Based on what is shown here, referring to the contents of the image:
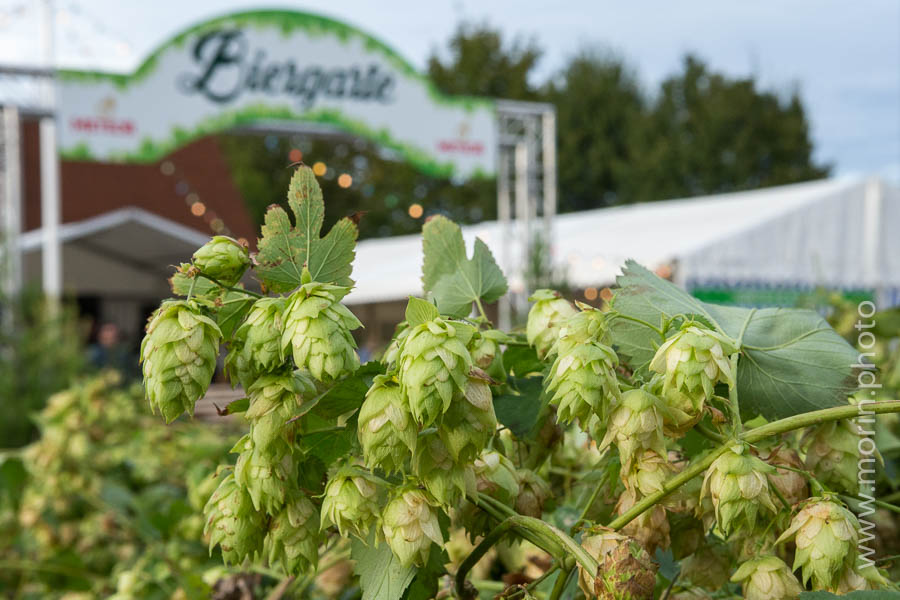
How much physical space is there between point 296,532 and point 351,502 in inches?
1.8

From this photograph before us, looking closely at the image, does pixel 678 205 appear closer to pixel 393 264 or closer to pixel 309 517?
pixel 393 264

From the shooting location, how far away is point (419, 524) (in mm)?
405

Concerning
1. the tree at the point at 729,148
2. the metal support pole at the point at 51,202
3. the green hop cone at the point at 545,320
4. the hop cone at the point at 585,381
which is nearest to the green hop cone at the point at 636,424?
the hop cone at the point at 585,381

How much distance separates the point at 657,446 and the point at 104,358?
872 centimetres

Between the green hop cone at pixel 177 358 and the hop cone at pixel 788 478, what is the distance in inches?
11.4

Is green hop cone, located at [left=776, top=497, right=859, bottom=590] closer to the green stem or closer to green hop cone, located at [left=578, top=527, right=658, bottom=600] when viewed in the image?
green hop cone, located at [left=578, top=527, right=658, bottom=600]

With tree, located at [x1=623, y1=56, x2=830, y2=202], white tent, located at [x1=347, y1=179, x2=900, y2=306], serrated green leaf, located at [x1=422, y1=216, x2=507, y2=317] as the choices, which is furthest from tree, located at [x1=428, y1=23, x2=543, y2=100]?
serrated green leaf, located at [x1=422, y1=216, x2=507, y2=317]

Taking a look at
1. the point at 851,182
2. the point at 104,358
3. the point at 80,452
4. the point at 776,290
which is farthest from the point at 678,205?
the point at 80,452

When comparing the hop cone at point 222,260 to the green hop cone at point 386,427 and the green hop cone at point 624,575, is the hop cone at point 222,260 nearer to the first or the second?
the green hop cone at point 386,427

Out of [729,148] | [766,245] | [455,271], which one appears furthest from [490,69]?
Answer: [455,271]

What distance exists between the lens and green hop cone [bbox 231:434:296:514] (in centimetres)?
42

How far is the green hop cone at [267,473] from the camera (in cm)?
42

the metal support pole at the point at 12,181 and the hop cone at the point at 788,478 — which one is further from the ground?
the metal support pole at the point at 12,181

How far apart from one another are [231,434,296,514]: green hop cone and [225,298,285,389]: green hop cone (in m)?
0.03
